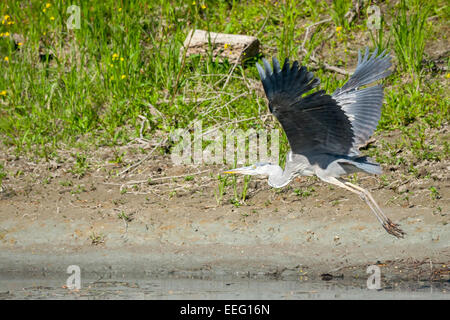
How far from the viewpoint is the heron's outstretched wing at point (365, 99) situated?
5059mm

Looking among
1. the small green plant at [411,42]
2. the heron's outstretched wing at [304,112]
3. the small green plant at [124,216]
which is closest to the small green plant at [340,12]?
the small green plant at [411,42]

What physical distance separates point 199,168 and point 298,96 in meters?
2.69

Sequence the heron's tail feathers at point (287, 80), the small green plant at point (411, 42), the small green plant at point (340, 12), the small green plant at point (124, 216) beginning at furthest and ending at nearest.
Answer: the small green plant at point (340, 12), the small green plant at point (411, 42), the small green plant at point (124, 216), the heron's tail feathers at point (287, 80)

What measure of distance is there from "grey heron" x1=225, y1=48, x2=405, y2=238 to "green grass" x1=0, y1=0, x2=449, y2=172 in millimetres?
1393

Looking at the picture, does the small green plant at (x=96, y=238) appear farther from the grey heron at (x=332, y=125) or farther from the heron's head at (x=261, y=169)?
the grey heron at (x=332, y=125)

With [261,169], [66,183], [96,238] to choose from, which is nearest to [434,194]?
[261,169]

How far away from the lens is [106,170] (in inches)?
270

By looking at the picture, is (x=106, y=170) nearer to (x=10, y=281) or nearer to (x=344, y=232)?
(x=10, y=281)

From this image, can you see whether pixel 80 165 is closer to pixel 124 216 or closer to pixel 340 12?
pixel 124 216

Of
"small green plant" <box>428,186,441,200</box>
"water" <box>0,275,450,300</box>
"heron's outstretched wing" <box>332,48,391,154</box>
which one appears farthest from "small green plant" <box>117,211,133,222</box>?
"small green plant" <box>428,186,441,200</box>

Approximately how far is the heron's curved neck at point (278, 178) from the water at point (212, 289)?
81cm

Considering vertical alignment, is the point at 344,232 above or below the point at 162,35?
below

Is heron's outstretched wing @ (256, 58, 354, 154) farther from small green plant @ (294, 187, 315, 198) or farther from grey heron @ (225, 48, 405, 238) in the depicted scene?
small green plant @ (294, 187, 315, 198)
